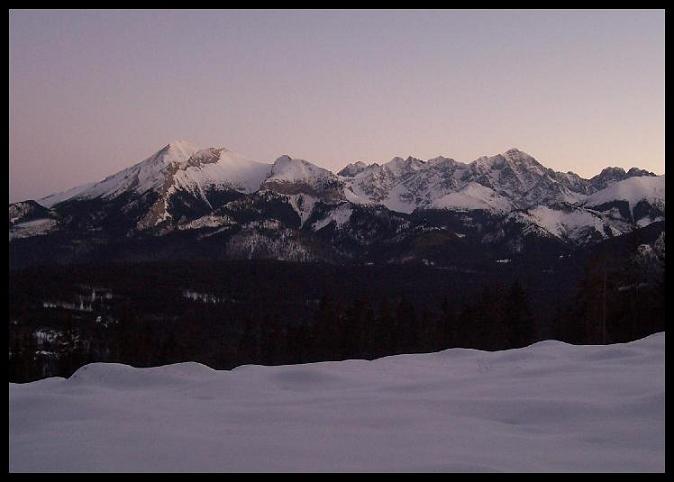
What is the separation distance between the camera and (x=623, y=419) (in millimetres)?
7754

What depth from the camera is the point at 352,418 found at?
8258 mm

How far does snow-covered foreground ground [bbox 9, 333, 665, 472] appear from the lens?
21.1 ft

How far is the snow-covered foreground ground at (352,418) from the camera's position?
21.1 ft

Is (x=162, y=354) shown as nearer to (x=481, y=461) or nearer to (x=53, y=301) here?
(x=481, y=461)

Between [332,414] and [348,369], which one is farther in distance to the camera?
[348,369]
